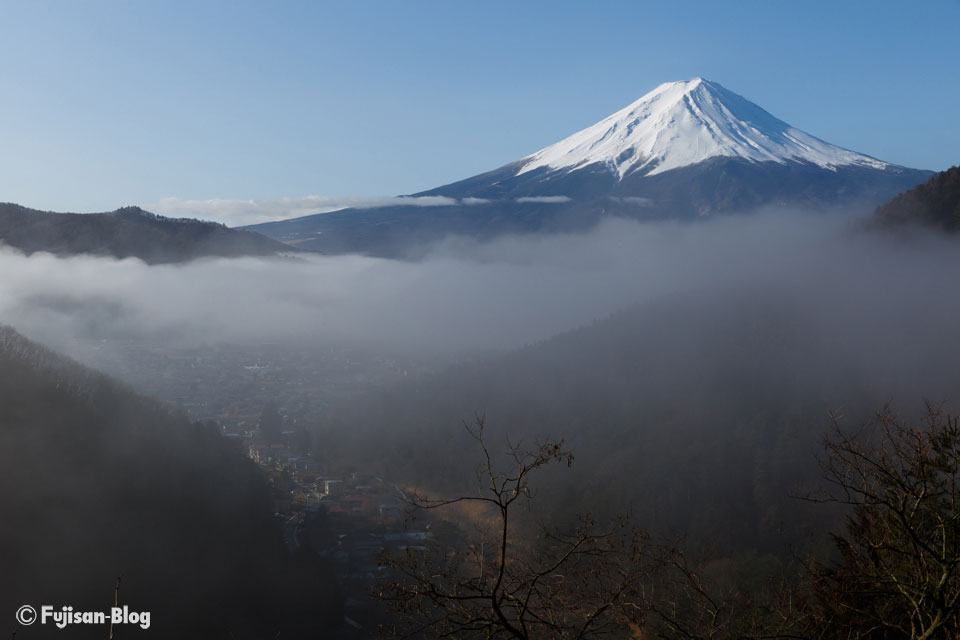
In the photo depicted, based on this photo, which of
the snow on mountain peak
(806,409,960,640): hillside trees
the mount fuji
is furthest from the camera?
the snow on mountain peak

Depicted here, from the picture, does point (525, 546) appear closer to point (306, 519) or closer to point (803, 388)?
point (306, 519)

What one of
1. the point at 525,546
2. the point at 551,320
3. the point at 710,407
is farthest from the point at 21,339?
the point at 551,320

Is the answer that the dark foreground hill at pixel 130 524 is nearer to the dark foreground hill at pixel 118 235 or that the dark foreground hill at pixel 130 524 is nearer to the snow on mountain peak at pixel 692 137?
the dark foreground hill at pixel 118 235

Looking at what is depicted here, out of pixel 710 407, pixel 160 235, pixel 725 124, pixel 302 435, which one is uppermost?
pixel 725 124

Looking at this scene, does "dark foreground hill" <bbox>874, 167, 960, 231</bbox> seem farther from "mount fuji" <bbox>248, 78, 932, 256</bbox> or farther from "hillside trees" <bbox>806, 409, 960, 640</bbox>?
"mount fuji" <bbox>248, 78, 932, 256</bbox>
